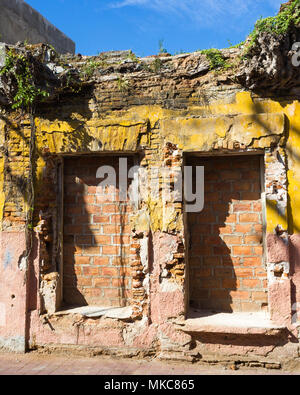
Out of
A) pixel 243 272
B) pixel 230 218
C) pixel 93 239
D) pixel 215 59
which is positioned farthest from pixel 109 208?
pixel 215 59

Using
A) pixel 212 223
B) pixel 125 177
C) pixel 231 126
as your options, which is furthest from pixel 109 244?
pixel 231 126

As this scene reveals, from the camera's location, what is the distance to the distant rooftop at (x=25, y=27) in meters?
7.52

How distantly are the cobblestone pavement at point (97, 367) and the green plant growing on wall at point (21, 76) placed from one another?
3202 mm

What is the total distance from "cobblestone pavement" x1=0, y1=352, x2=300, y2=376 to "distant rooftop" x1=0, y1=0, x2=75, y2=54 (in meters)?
5.68

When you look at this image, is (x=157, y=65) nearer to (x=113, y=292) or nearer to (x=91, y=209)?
(x=91, y=209)

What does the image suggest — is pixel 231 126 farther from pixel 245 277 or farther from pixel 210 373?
pixel 210 373

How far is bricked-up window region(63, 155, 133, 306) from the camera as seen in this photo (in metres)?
4.57

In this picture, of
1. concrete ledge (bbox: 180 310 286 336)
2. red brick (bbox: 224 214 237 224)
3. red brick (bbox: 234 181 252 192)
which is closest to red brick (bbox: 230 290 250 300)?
concrete ledge (bbox: 180 310 286 336)

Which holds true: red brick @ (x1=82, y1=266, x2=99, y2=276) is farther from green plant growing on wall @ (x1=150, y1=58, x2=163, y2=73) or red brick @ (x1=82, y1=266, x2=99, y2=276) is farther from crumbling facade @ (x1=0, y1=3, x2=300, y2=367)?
green plant growing on wall @ (x1=150, y1=58, x2=163, y2=73)

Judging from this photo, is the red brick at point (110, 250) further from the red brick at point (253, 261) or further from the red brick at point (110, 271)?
the red brick at point (253, 261)

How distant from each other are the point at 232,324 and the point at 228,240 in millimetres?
984

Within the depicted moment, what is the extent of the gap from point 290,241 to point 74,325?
110 inches

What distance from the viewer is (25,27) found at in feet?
26.6

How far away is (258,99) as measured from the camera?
4203 mm
